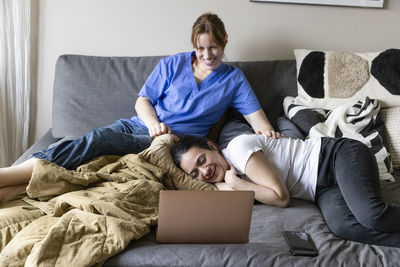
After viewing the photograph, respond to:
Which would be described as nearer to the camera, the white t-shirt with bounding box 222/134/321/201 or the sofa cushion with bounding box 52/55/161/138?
the white t-shirt with bounding box 222/134/321/201

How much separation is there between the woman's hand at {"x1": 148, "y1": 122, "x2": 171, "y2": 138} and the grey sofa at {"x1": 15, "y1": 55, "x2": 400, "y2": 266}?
0.27 m

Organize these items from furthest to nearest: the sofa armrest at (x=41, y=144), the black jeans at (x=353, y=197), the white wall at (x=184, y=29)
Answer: the white wall at (x=184, y=29), the sofa armrest at (x=41, y=144), the black jeans at (x=353, y=197)

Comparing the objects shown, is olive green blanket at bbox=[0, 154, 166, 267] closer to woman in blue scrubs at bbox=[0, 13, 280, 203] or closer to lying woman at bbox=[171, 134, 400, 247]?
lying woman at bbox=[171, 134, 400, 247]

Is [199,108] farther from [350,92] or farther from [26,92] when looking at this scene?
[26,92]

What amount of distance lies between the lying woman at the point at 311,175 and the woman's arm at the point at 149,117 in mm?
223

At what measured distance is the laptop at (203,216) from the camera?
4.13 ft

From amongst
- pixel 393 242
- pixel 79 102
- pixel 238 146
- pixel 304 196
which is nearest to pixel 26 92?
pixel 79 102

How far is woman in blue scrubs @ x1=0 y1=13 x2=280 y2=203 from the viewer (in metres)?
1.94

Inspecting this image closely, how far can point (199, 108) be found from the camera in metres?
2.02

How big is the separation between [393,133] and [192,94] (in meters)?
0.98

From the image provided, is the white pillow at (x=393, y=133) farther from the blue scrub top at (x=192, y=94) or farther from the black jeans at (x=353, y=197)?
the blue scrub top at (x=192, y=94)

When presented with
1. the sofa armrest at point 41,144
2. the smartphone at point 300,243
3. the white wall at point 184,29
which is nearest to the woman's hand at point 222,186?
the smartphone at point 300,243

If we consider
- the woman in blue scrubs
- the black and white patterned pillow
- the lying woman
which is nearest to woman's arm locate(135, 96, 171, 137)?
the woman in blue scrubs

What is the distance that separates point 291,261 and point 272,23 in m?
1.53
